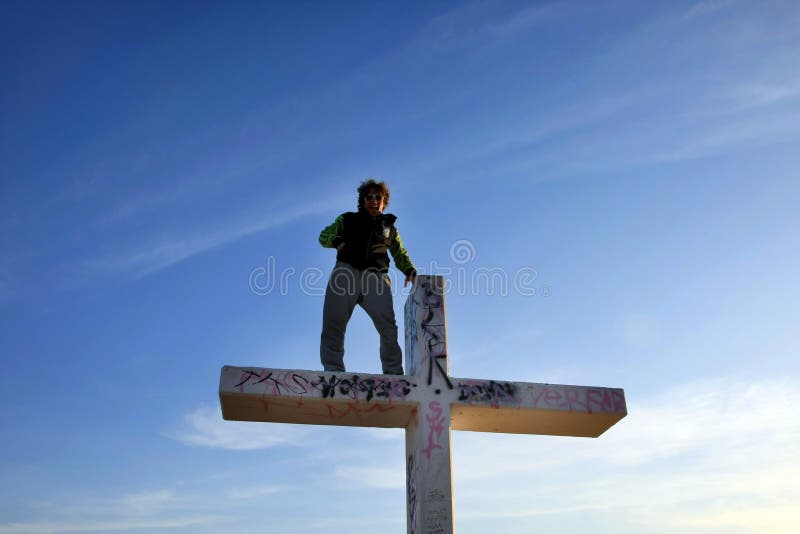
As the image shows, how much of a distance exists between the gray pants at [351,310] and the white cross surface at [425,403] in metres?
0.19

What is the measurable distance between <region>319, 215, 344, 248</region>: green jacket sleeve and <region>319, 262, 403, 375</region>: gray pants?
192 millimetres

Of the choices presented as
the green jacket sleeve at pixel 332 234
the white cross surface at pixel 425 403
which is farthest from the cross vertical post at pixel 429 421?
the green jacket sleeve at pixel 332 234

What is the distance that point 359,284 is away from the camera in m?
6.51

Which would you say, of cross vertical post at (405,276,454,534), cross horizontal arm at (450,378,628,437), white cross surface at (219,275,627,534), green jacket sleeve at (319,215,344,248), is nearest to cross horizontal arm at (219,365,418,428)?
white cross surface at (219,275,627,534)

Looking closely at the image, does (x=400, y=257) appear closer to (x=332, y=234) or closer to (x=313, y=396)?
(x=332, y=234)

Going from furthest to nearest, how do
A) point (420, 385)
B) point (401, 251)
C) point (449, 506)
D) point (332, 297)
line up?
point (401, 251)
point (332, 297)
point (420, 385)
point (449, 506)

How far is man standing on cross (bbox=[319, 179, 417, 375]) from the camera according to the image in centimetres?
636

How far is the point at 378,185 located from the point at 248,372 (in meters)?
2.32

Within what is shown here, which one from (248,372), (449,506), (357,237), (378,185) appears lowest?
(449,506)

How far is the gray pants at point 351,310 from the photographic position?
633 cm

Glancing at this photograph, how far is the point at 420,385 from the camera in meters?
5.91

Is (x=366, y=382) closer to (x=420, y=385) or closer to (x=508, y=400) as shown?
(x=420, y=385)

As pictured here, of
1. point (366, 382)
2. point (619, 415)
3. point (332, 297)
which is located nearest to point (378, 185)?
point (332, 297)

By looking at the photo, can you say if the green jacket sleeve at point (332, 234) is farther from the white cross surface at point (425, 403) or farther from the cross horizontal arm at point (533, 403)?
the cross horizontal arm at point (533, 403)
